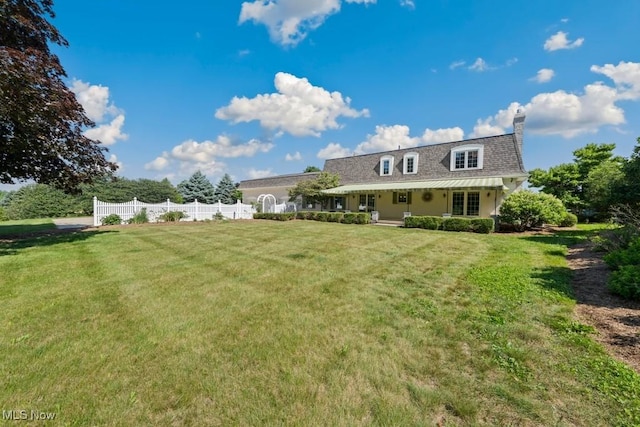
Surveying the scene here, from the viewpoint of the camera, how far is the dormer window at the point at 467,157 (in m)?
18.8

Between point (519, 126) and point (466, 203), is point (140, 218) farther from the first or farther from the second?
point (519, 126)

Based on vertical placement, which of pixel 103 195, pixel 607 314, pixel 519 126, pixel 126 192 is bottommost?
pixel 607 314

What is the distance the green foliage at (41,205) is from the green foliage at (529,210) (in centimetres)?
3668

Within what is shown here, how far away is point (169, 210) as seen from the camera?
2039 cm

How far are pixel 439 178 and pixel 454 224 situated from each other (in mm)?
6789

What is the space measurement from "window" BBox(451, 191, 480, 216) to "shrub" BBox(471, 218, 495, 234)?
4723 millimetres

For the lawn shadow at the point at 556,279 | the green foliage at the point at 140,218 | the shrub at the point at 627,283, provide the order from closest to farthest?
the shrub at the point at 627,283
the lawn shadow at the point at 556,279
the green foliage at the point at 140,218

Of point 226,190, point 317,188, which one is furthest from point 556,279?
point 226,190

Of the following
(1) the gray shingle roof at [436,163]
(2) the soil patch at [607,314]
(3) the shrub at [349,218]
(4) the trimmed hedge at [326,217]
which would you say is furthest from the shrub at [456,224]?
(2) the soil patch at [607,314]

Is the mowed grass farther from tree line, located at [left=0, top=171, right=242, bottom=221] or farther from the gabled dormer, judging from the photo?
tree line, located at [left=0, top=171, right=242, bottom=221]

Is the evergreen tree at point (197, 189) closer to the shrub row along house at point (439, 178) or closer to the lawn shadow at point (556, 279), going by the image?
the shrub row along house at point (439, 178)

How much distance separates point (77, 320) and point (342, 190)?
65.7 feet

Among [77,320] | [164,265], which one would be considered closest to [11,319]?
[77,320]

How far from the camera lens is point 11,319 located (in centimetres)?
385
